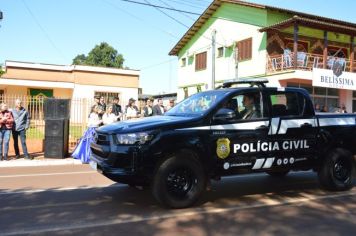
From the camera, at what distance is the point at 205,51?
33.8 m

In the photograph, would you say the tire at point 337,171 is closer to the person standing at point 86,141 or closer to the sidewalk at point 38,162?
the person standing at point 86,141

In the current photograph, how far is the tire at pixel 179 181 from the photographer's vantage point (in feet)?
20.1

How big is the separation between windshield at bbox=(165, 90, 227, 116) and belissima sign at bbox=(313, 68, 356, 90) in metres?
16.7

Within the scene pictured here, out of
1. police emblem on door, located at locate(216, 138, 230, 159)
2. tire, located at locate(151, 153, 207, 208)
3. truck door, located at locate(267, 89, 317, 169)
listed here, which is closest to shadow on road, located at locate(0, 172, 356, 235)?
tire, located at locate(151, 153, 207, 208)

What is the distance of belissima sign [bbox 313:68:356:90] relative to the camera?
2300 centimetres

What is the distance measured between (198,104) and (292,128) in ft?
5.44

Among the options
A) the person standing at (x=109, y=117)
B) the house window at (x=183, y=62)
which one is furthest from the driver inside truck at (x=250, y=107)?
the house window at (x=183, y=62)

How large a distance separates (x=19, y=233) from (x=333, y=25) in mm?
23077

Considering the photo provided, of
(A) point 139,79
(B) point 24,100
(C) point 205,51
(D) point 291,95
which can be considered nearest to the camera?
(D) point 291,95

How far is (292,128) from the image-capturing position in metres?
7.32

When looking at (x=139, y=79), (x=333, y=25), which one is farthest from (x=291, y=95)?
(x=139, y=79)

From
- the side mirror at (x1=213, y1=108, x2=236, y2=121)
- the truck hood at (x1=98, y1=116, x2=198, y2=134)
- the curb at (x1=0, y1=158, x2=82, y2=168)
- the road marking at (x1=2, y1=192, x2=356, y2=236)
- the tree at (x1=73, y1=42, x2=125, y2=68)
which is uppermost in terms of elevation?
the tree at (x1=73, y1=42, x2=125, y2=68)

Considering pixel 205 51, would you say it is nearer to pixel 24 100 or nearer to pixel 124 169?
pixel 24 100

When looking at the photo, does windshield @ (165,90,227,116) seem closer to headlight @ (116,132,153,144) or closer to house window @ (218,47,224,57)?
headlight @ (116,132,153,144)
